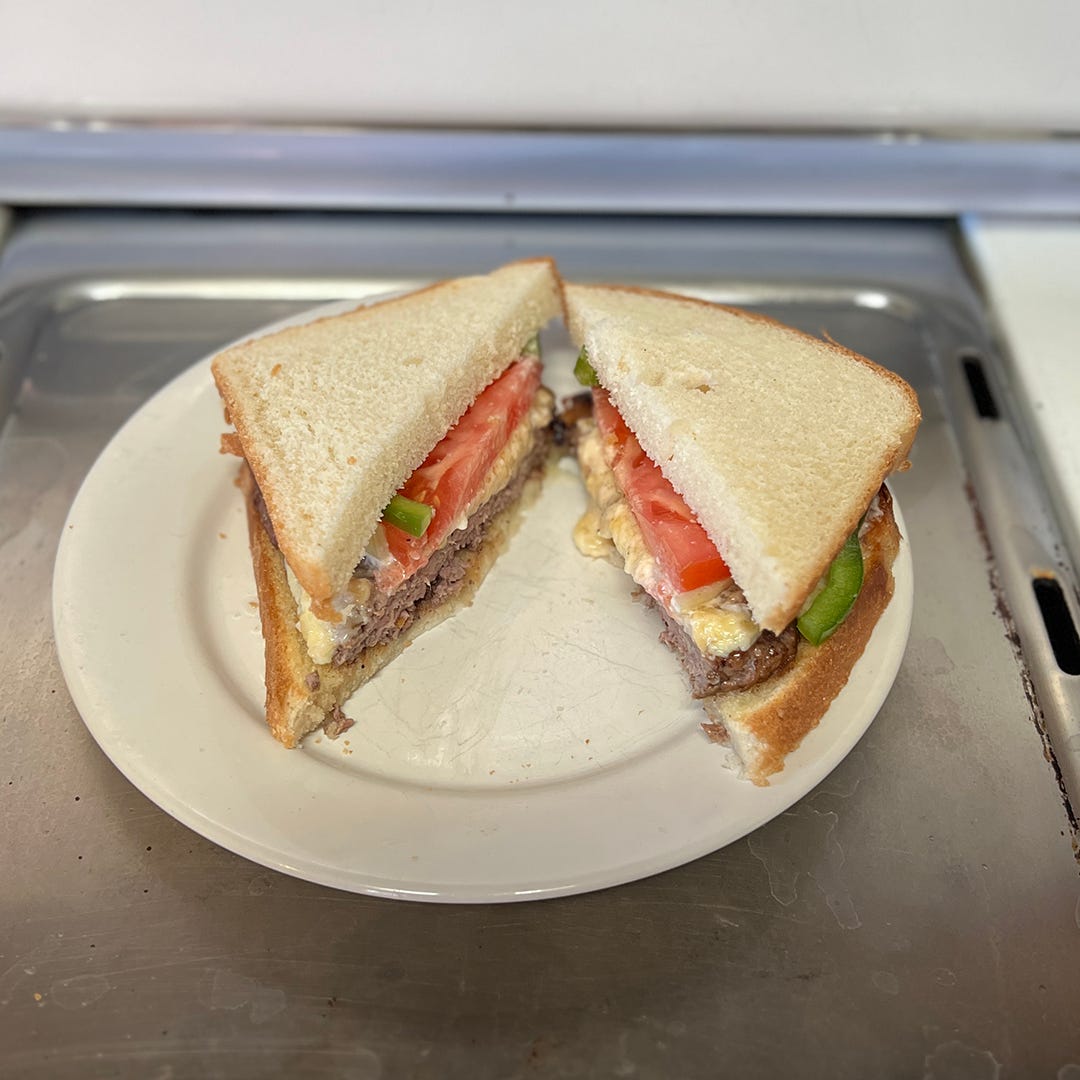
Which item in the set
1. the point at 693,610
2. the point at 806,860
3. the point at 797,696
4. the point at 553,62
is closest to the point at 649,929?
the point at 806,860

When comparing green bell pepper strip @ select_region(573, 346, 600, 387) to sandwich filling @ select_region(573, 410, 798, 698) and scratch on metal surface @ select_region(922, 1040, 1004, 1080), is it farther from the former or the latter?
scratch on metal surface @ select_region(922, 1040, 1004, 1080)

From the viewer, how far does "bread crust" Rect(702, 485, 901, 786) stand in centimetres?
166

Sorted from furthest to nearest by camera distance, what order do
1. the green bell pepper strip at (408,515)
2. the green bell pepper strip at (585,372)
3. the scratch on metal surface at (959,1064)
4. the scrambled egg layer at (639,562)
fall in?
the green bell pepper strip at (585,372) → the green bell pepper strip at (408,515) → the scrambled egg layer at (639,562) → the scratch on metal surface at (959,1064)

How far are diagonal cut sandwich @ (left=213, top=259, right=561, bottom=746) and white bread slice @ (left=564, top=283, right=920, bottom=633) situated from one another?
238mm

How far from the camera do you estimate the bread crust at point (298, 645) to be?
1.74 metres

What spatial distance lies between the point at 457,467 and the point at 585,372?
0.43 m

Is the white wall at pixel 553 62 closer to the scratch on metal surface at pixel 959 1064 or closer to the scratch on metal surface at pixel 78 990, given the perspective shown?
the scratch on metal surface at pixel 78 990

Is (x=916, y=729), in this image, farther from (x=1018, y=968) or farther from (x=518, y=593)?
(x=518, y=593)

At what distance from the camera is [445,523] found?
1993 mm

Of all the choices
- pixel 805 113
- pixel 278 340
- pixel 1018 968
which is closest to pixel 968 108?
pixel 805 113

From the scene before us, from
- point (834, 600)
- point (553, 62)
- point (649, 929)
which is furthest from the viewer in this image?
point (553, 62)

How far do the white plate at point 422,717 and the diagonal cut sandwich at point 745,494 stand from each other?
0.25ft

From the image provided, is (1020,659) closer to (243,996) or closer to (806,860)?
(806,860)

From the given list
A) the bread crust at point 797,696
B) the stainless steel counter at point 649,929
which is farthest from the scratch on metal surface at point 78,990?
the bread crust at point 797,696
